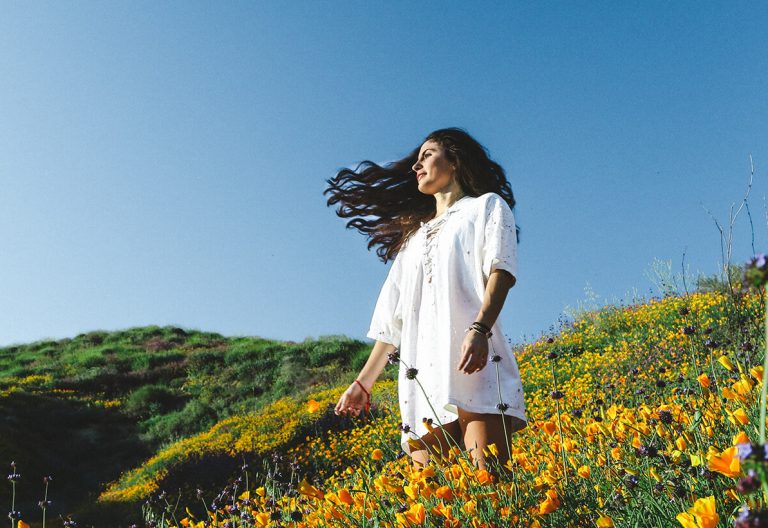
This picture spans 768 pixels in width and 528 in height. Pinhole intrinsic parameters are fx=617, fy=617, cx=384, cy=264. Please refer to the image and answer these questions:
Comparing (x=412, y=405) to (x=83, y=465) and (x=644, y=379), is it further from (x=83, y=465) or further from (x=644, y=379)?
(x=83, y=465)

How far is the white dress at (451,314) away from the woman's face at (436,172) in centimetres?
17

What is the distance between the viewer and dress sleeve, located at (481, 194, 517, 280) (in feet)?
9.01

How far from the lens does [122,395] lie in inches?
677

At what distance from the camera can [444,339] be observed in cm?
289

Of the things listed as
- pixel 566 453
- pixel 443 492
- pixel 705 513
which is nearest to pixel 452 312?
pixel 566 453

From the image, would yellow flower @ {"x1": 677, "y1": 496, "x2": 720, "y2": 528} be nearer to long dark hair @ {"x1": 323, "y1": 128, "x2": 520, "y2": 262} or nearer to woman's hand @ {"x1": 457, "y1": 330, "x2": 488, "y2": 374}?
woman's hand @ {"x1": 457, "y1": 330, "x2": 488, "y2": 374}

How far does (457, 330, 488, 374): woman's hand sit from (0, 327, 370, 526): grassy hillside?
23.4ft

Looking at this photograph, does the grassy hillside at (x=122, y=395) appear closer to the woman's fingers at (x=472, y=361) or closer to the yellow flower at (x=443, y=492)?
the woman's fingers at (x=472, y=361)

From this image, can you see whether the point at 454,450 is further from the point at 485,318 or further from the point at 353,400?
the point at 353,400

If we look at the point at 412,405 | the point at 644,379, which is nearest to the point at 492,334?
the point at 412,405

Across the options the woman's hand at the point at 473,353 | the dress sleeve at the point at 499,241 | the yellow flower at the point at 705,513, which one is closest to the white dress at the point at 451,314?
the dress sleeve at the point at 499,241

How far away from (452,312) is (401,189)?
1.38 m

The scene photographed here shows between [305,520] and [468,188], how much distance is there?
189 cm

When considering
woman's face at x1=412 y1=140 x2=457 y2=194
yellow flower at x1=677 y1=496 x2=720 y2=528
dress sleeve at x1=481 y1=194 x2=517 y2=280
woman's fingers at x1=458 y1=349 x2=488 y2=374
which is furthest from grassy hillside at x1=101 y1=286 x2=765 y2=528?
woman's face at x1=412 y1=140 x2=457 y2=194
